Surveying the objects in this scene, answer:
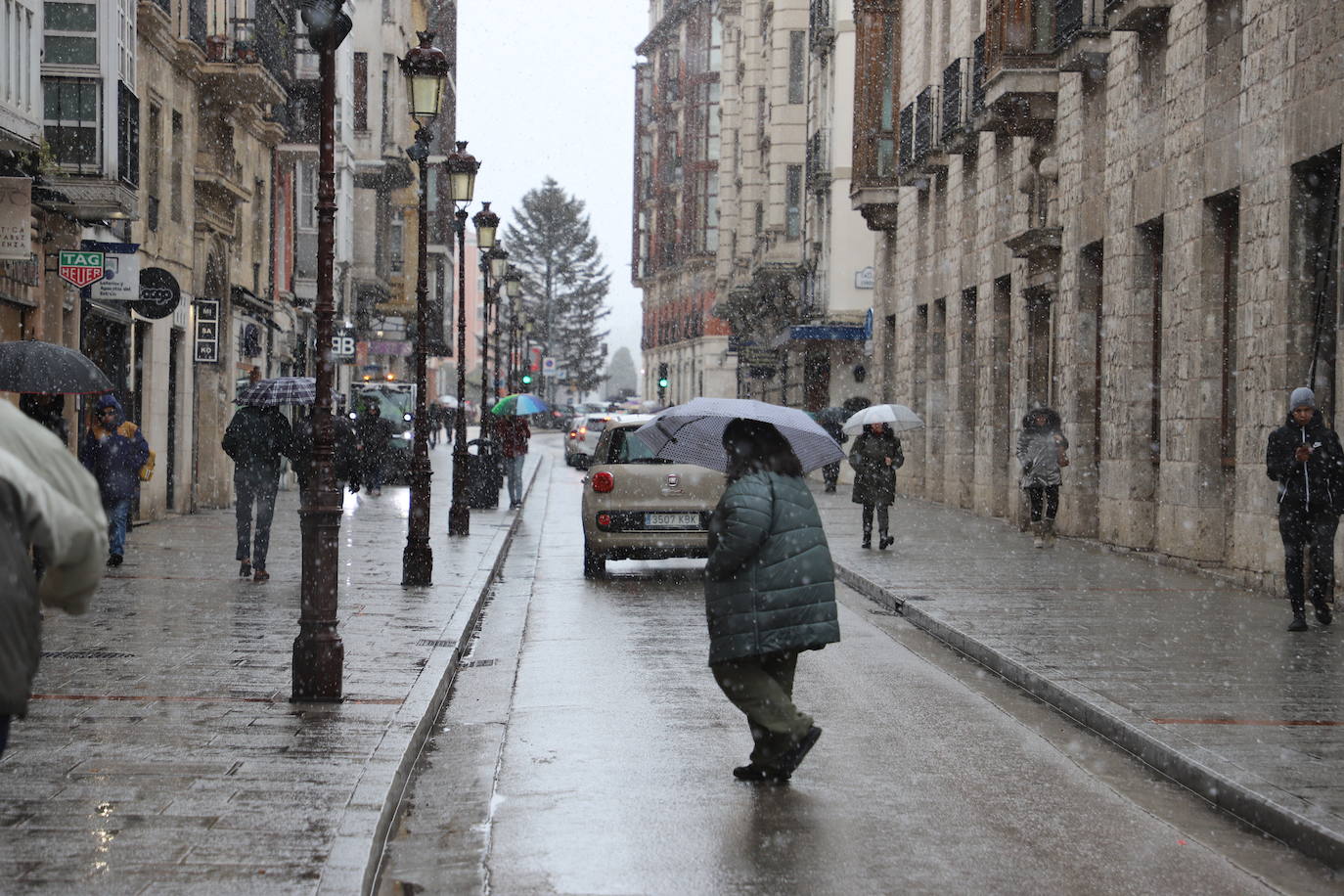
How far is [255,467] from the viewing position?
53.9 feet

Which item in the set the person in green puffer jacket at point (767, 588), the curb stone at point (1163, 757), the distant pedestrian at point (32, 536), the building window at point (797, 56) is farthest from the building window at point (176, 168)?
the building window at point (797, 56)

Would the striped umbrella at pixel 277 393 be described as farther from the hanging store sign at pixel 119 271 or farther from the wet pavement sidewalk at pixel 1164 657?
the wet pavement sidewalk at pixel 1164 657

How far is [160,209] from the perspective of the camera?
85.1ft

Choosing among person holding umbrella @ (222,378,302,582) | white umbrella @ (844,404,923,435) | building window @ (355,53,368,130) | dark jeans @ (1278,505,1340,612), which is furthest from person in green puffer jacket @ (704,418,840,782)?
building window @ (355,53,368,130)

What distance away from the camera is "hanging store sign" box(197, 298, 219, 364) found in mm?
27547

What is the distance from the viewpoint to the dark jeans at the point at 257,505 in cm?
1625

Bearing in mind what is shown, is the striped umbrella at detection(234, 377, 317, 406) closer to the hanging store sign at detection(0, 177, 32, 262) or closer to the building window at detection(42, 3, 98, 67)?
the hanging store sign at detection(0, 177, 32, 262)

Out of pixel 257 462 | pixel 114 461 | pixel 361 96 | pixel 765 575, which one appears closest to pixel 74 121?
pixel 114 461

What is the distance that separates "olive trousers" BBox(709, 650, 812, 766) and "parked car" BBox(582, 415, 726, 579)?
10.3m

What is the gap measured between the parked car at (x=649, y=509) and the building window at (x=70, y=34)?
22.7 ft

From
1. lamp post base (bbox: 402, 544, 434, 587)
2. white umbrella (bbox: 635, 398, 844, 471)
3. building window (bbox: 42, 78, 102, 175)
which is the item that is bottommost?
lamp post base (bbox: 402, 544, 434, 587)

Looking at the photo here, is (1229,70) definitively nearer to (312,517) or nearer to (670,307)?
(312,517)

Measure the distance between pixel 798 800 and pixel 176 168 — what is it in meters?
21.9

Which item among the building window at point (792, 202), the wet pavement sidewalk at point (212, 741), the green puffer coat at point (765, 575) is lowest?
the wet pavement sidewalk at point (212, 741)
